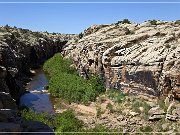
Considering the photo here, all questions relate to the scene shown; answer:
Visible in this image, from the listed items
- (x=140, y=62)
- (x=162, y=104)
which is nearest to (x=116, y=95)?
(x=140, y=62)

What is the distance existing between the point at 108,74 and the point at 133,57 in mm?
4871

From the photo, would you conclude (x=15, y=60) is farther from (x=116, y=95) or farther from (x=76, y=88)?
(x=116, y=95)

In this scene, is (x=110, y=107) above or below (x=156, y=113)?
below

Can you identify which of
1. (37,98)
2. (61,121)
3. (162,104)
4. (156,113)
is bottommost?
(61,121)

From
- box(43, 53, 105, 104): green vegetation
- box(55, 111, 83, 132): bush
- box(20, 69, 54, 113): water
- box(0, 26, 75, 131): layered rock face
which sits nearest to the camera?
box(0, 26, 75, 131): layered rock face

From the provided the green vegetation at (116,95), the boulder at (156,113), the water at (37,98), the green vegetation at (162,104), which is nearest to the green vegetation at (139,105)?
the boulder at (156,113)

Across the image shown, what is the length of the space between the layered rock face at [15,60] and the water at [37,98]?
0.81 m

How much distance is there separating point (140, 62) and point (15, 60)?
956 inches

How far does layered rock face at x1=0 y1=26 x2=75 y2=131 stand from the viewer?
1994cm

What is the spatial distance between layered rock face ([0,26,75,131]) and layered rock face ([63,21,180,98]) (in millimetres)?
8805

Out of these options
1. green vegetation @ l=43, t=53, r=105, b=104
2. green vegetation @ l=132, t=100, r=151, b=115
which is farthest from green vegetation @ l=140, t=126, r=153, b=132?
green vegetation @ l=43, t=53, r=105, b=104

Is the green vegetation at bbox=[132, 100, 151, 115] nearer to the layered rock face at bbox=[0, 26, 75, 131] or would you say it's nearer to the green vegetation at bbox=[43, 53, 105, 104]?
the green vegetation at bbox=[43, 53, 105, 104]

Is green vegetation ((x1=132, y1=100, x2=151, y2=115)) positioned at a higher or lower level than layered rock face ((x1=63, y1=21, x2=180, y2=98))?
lower

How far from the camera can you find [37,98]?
36.4 metres
